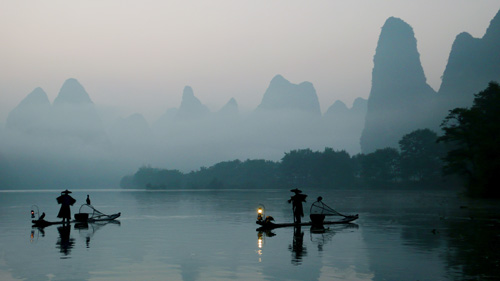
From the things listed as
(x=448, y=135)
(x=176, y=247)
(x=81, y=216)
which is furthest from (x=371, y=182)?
(x=176, y=247)

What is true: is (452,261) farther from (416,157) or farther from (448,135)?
(416,157)

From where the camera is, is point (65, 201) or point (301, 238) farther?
point (65, 201)

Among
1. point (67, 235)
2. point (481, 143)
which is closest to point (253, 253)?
point (67, 235)

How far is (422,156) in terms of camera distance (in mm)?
172500

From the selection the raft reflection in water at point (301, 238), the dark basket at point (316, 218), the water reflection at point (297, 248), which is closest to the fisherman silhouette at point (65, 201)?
the raft reflection in water at point (301, 238)

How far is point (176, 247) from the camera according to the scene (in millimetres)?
27172

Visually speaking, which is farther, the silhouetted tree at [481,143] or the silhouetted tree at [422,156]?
the silhouetted tree at [422,156]

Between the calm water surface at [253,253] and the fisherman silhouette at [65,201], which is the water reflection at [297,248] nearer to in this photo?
the calm water surface at [253,253]

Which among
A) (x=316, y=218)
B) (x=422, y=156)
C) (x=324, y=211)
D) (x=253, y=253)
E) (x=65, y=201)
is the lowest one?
(x=253, y=253)

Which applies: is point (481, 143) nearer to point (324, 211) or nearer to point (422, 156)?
point (324, 211)

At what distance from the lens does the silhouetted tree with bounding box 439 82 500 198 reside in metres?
74.2

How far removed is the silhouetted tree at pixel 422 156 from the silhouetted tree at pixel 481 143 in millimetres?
78515

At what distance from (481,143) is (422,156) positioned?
98.1 meters

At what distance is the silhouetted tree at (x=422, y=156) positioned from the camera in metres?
171
